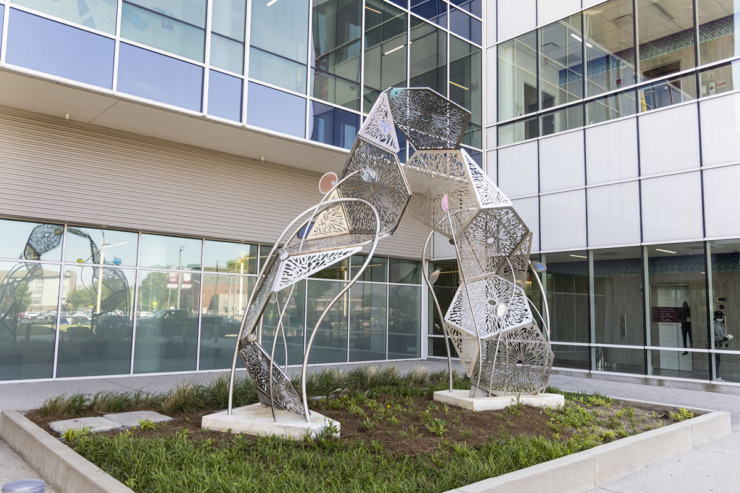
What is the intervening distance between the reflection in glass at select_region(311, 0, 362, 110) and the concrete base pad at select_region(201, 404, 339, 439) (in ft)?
29.4

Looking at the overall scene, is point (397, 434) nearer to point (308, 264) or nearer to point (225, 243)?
point (308, 264)

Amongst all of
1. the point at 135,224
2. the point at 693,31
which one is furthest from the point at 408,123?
the point at 693,31

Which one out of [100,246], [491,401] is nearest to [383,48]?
[100,246]

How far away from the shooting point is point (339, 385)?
1002 centimetres

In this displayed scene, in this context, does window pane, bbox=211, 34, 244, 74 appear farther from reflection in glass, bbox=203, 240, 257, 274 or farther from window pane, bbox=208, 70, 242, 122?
reflection in glass, bbox=203, 240, 257, 274

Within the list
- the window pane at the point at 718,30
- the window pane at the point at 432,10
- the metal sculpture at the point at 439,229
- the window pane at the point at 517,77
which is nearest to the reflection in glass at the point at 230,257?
the metal sculpture at the point at 439,229

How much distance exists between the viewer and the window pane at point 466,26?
18.2 m

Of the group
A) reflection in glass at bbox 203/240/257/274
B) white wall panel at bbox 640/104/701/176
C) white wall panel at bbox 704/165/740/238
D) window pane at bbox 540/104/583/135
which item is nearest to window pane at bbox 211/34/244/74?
reflection in glass at bbox 203/240/257/274

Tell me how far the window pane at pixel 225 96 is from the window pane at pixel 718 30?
1085 cm

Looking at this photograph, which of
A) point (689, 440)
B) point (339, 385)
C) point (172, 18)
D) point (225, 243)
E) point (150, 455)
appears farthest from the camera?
point (225, 243)

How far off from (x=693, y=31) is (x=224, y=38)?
11.1 metres

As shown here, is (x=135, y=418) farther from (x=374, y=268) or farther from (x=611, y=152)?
(x=611, y=152)

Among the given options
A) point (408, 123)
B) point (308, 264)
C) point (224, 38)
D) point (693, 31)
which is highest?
point (693, 31)

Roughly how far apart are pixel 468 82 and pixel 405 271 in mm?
6476
